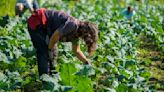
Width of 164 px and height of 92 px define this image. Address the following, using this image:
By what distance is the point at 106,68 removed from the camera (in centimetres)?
802

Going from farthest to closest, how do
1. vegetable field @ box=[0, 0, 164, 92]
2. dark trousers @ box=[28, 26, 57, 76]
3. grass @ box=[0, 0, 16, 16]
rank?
grass @ box=[0, 0, 16, 16] < dark trousers @ box=[28, 26, 57, 76] < vegetable field @ box=[0, 0, 164, 92]

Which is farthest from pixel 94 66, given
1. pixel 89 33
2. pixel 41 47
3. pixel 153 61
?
pixel 153 61

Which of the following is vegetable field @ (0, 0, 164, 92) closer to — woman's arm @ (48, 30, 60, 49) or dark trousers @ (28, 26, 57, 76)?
dark trousers @ (28, 26, 57, 76)

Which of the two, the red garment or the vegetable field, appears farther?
the red garment

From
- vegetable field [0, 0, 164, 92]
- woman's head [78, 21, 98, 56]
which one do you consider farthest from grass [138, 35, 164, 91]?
woman's head [78, 21, 98, 56]

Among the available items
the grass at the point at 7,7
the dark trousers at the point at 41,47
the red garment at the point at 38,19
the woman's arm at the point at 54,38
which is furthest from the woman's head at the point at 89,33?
the grass at the point at 7,7

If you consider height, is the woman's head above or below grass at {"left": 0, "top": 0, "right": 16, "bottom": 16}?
above

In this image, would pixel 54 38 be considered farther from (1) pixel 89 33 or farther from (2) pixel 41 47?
(2) pixel 41 47

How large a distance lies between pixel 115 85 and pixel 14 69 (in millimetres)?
1972

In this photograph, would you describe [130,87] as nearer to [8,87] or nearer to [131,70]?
[131,70]

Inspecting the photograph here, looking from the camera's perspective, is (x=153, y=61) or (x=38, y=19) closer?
(x=38, y=19)

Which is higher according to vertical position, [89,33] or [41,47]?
[89,33]

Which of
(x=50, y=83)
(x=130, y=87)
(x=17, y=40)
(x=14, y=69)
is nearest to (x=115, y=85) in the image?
(x=130, y=87)

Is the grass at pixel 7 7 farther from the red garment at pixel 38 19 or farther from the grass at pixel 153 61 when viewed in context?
the red garment at pixel 38 19
